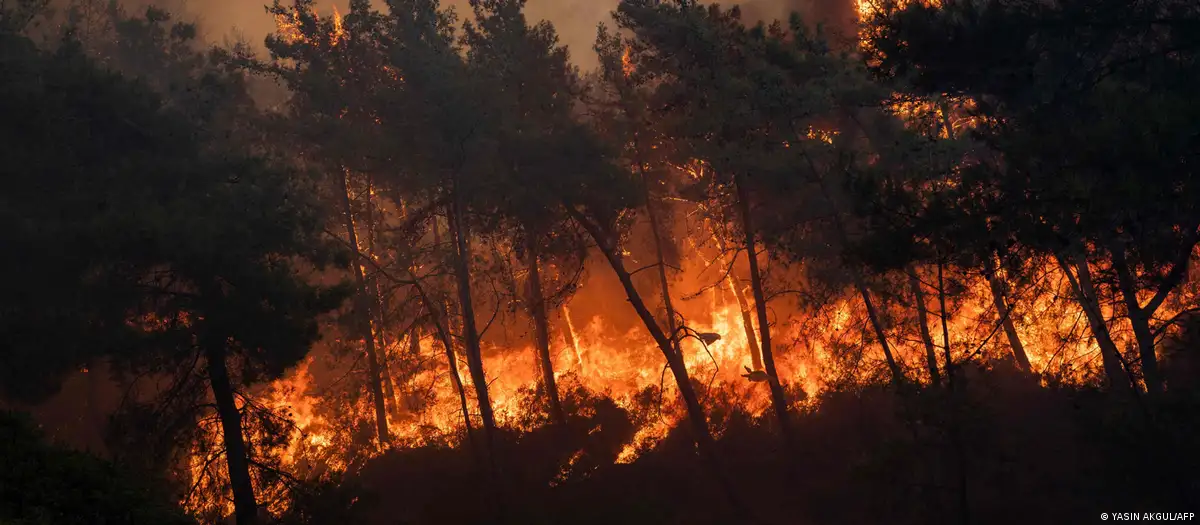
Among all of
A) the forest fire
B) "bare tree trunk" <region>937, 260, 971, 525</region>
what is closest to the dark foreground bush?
the forest fire

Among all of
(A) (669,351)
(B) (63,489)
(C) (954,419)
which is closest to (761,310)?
(A) (669,351)

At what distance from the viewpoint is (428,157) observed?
17844 mm

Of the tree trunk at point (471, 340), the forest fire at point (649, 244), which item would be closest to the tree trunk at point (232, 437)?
the forest fire at point (649, 244)

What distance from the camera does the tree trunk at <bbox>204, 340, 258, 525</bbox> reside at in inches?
525

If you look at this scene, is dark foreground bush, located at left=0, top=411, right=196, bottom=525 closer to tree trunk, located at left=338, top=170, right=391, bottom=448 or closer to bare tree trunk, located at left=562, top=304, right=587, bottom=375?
tree trunk, located at left=338, top=170, right=391, bottom=448

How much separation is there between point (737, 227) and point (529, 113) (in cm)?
779

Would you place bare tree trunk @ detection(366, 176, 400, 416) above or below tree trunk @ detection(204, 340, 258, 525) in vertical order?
above

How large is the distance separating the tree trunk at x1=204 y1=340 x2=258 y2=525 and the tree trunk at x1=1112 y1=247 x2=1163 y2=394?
14476mm

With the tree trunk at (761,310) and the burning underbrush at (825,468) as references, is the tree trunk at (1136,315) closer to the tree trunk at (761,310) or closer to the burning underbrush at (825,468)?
the burning underbrush at (825,468)

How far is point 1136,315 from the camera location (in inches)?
440

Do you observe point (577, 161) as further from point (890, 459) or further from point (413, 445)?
point (413, 445)

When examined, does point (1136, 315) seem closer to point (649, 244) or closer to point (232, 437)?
point (232, 437)

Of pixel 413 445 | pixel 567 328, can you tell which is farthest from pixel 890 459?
pixel 567 328

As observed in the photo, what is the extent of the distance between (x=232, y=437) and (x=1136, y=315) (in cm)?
1551
